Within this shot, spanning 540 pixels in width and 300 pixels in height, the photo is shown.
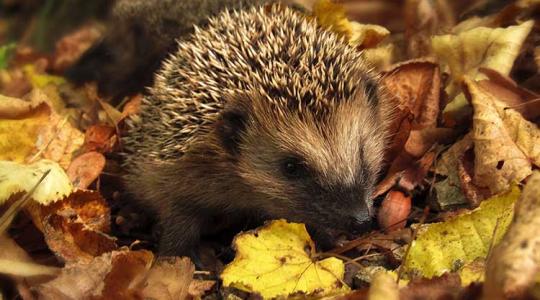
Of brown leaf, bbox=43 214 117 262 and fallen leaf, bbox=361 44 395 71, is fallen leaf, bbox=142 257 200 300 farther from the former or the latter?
fallen leaf, bbox=361 44 395 71

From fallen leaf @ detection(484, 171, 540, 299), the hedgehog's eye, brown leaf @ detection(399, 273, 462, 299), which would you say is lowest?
the hedgehog's eye

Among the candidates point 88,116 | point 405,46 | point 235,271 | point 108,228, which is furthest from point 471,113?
point 88,116

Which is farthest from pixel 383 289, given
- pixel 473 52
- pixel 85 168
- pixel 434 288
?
pixel 85 168

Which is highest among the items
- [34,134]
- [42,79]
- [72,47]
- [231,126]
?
[231,126]

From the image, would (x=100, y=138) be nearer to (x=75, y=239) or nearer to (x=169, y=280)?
(x=75, y=239)

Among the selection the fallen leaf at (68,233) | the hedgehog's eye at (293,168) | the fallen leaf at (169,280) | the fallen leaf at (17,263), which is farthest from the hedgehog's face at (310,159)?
the fallen leaf at (17,263)

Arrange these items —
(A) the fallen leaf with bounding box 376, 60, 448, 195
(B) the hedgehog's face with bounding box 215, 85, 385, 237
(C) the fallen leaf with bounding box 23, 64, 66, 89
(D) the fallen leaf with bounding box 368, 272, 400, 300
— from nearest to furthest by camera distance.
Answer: (D) the fallen leaf with bounding box 368, 272, 400, 300, (B) the hedgehog's face with bounding box 215, 85, 385, 237, (A) the fallen leaf with bounding box 376, 60, 448, 195, (C) the fallen leaf with bounding box 23, 64, 66, 89

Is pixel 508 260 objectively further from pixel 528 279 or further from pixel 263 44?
pixel 263 44

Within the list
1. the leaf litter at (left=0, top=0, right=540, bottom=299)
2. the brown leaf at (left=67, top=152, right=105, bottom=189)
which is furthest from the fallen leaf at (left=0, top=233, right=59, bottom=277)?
the brown leaf at (left=67, top=152, right=105, bottom=189)
